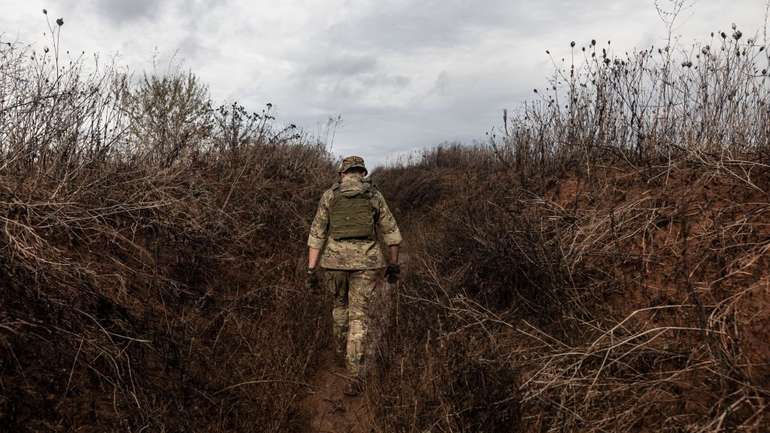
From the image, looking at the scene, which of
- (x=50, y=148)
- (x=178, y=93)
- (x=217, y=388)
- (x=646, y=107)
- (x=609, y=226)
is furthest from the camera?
(x=178, y=93)

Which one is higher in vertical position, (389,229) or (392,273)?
(389,229)

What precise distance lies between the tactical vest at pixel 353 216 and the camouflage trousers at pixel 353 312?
312mm

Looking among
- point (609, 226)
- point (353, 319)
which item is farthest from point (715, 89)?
point (353, 319)

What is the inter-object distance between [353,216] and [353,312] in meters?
0.79

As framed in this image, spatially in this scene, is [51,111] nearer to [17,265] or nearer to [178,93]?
[17,265]

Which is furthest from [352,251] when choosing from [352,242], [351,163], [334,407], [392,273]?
[334,407]

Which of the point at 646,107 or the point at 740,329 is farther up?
the point at 646,107

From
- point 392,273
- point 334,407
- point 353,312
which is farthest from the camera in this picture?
point 392,273

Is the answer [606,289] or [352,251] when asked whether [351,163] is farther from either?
[606,289]

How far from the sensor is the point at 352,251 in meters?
3.75

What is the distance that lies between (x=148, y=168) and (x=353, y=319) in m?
2.73

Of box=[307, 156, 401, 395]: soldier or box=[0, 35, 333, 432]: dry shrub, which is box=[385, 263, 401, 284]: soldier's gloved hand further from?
box=[0, 35, 333, 432]: dry shrub

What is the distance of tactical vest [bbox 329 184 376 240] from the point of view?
12.3 feet

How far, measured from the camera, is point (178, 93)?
968 centimetres
